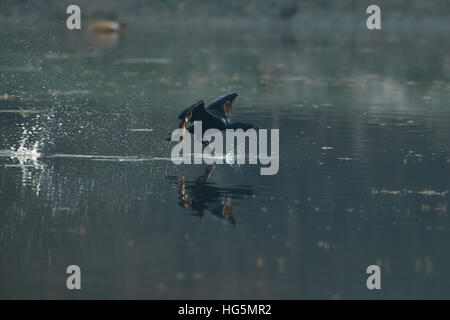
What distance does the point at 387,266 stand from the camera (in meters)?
12.3

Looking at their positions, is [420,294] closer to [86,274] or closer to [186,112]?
[86,274]

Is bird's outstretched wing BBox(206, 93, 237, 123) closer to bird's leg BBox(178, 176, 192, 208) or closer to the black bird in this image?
the black bird

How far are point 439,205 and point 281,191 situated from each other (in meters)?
2.25

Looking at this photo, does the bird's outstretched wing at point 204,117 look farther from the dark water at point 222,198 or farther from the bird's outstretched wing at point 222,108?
the dark water at point 222,198

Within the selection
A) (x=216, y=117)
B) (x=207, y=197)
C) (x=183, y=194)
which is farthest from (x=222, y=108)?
(x=207, y=197)

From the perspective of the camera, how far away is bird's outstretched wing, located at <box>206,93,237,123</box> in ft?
63.6

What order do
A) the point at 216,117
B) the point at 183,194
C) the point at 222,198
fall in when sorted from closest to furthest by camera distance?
the point at 222,198, the point at 183,194, the point at 216,117

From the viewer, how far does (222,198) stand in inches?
624

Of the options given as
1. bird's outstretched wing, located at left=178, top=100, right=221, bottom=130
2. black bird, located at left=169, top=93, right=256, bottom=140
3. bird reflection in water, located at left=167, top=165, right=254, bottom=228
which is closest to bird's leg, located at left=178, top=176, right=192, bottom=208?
bird reflection in water, located at left=167, top=165, right=254, bottom=228

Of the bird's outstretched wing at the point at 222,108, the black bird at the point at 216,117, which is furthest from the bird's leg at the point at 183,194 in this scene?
the bird's outstretched wing at the point at 222,108

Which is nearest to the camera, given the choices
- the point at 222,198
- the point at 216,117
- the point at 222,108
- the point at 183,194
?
the point at 222,198

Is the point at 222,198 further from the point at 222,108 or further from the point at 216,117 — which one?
the point at 222,108

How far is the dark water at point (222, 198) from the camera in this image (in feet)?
38.9

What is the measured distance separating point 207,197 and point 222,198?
0.70 ft
